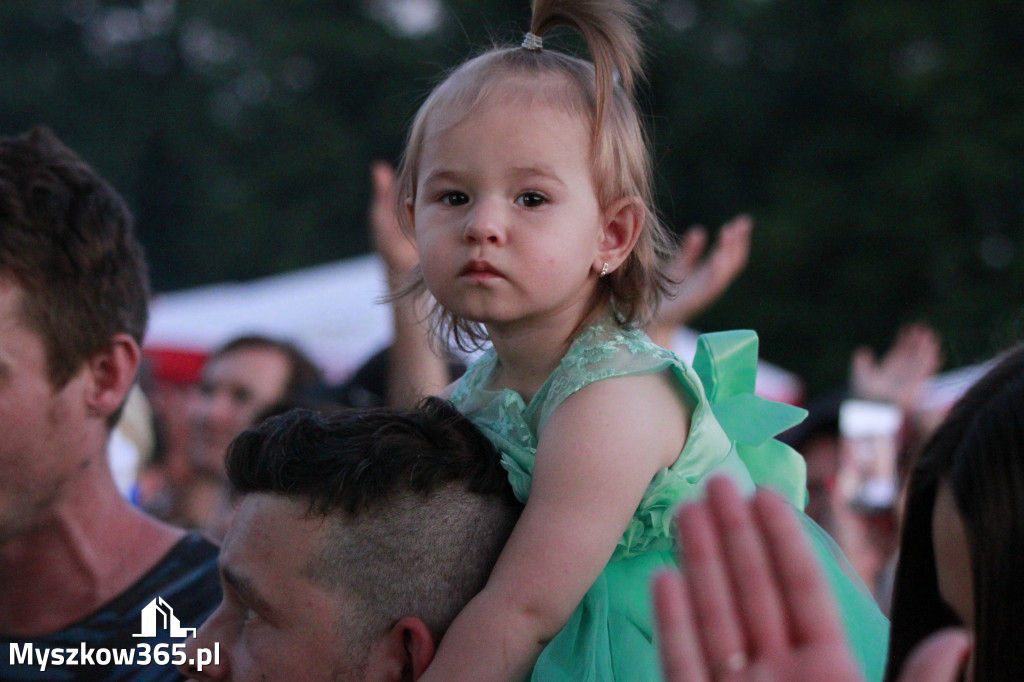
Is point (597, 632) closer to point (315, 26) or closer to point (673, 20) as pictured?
point (673, 20)

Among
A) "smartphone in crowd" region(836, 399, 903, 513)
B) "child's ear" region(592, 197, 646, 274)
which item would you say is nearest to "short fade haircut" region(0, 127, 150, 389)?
"child's ear" region(592, 197, 646, 274)

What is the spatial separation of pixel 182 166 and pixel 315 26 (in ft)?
17.4

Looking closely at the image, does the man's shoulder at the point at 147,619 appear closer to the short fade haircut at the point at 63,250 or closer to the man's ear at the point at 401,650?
the short fade haircut at the point at 63,250

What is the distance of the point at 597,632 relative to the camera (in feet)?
5.98

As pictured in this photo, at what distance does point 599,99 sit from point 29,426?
1396 millimetres

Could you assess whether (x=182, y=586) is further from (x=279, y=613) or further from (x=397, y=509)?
(x=397, y=509)

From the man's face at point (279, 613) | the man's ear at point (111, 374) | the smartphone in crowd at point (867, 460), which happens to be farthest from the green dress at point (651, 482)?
the smartphone in crowd at point (867, 460)

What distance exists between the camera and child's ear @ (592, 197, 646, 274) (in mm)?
2137

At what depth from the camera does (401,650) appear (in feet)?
6.31

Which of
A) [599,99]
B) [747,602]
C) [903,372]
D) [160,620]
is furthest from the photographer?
[903,372]

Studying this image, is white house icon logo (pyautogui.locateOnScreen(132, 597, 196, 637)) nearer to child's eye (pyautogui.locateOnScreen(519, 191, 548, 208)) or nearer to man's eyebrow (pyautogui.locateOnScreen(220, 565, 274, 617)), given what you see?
man's eyebrow (pyautogui.locateOnScreen(220, 565, 274, 617))

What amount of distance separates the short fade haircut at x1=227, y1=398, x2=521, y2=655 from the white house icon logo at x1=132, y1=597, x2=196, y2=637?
56 centimetres

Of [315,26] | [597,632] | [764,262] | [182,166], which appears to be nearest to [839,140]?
[764,262]

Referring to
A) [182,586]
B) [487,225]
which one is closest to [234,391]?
[182,586]
